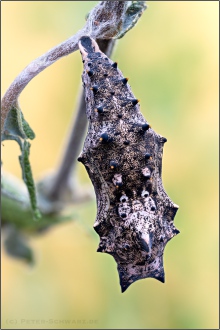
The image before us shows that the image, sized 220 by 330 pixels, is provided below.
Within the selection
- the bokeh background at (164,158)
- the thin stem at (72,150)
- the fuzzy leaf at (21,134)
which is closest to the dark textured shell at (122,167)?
the thin stem at (72,150)

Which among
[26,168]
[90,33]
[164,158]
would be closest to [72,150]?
[26,168]

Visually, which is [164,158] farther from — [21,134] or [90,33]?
[90,33]

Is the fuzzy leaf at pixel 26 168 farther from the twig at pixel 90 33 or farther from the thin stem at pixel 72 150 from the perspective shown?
the thin stem at pixel 72 150

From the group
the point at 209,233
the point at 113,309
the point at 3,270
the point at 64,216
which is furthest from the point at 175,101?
the point at 3,270

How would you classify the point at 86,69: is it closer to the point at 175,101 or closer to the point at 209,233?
the point at 175,101

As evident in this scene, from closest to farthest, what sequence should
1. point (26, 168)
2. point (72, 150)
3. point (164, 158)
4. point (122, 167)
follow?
1. point (122, 167)
2. point (26, 168)
3. point (72, 150)
4. point (164, 158)

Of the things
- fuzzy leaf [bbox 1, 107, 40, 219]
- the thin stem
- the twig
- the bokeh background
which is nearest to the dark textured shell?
the twig
